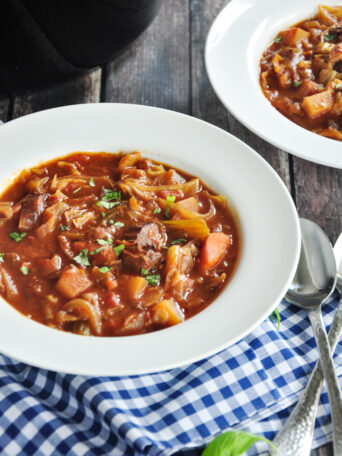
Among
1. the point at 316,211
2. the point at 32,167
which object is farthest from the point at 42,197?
the point at 316,211

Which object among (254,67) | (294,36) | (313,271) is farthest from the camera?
(294,36)

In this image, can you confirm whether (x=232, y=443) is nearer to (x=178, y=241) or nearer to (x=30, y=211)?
(x=178, y=241)

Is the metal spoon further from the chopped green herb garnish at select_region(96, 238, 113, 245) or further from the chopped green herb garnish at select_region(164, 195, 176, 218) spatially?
the chopped green herb garnish at select_region(96, 238, 113, 245)

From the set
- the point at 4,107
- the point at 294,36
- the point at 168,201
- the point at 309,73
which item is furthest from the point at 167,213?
the point at 294,36

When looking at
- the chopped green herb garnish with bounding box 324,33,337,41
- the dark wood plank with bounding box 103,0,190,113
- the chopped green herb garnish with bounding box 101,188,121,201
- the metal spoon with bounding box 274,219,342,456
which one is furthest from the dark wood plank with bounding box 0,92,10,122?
the metal spoon with bounding box 274,219,342,456

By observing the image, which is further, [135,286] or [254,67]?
[254,67]

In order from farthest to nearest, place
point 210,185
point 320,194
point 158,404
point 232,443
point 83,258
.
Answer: point 320,194 → point 210,185 → point 83,258 → point 158,404 → point 232,443
